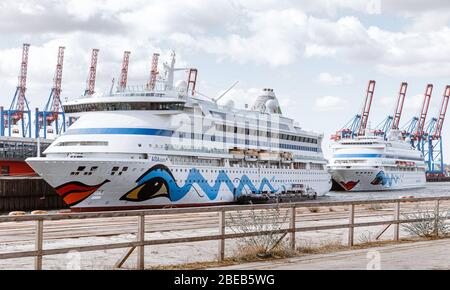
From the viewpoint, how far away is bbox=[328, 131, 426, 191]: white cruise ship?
9419 cm

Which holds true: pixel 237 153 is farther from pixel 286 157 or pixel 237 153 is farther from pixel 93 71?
pixel 93 71

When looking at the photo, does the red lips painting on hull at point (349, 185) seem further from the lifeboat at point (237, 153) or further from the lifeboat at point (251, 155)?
the lifeboat at point (237, 153)

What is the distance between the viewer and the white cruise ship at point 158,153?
41.0 m

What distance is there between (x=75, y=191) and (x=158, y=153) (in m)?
6.44

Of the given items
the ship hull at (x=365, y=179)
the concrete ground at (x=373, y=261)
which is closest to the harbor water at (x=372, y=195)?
the ship hull at (x=365, y=179)

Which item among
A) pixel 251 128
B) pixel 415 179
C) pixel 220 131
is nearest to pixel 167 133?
Result: pixel 220 131

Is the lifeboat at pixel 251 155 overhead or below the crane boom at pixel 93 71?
below

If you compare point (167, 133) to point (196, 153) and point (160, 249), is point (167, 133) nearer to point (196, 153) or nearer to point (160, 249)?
point (196, 153)

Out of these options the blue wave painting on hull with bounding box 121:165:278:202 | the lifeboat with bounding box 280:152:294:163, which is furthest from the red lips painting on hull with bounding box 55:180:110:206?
the lifeboat with bounding box 280:152:294:163

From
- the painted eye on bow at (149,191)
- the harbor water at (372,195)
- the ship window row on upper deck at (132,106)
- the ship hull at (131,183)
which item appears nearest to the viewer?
the ship hull at (131,183)

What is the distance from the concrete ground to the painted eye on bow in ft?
95.0

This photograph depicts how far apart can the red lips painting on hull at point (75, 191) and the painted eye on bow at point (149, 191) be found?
2.43 m

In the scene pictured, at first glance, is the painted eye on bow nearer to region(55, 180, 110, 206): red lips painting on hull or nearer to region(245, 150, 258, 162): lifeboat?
region(55, 180, 110, 206): red lips painting on hull

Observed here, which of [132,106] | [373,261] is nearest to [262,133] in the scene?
[132,106]
